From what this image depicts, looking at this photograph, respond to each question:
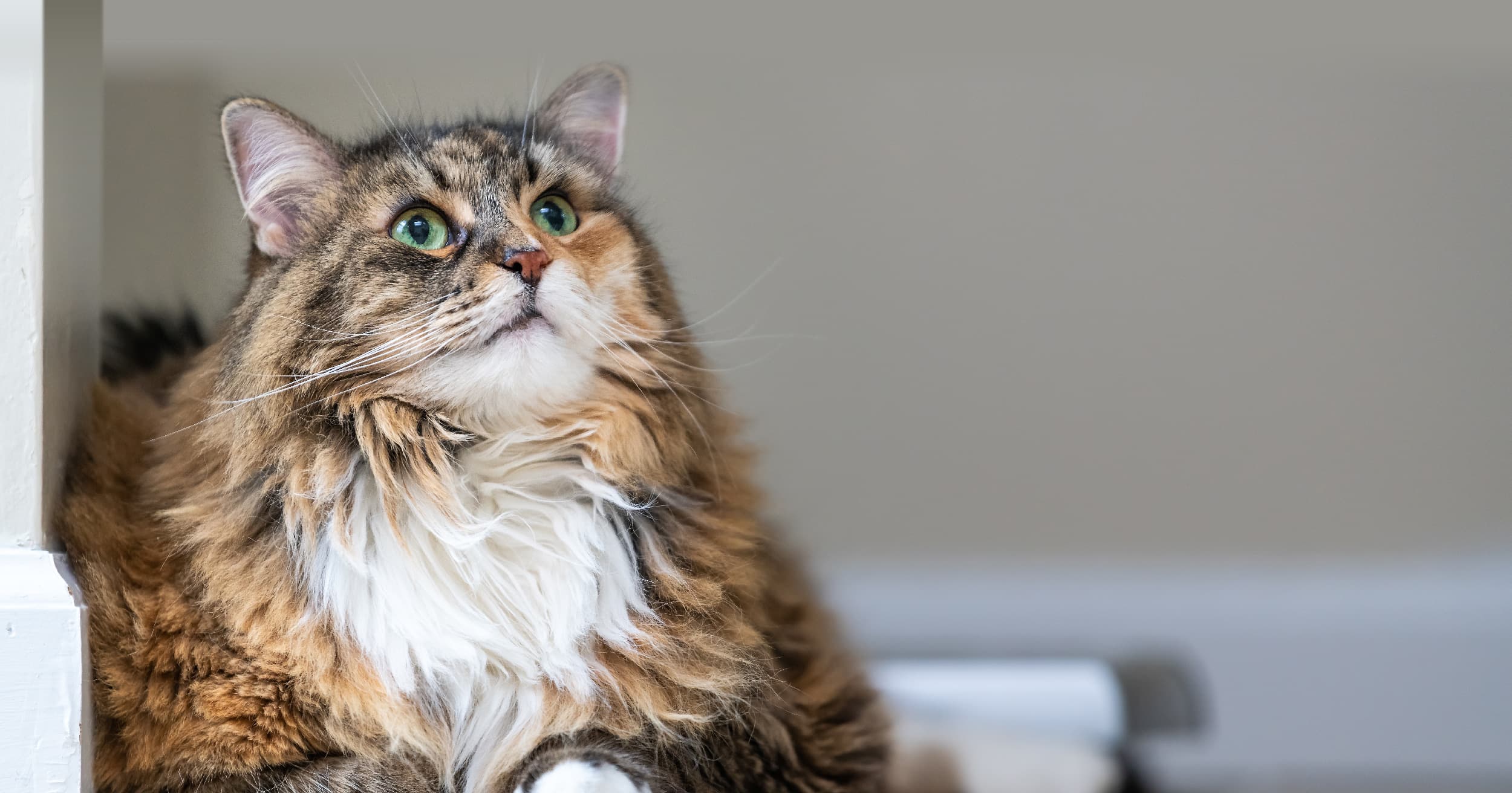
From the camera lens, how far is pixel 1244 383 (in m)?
3.12

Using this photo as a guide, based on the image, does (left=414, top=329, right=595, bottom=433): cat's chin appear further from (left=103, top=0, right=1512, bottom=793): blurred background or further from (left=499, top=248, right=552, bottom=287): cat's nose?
(left=103, top=0, right=1512, bottom=793): blurred background

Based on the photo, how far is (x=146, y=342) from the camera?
1.75 m

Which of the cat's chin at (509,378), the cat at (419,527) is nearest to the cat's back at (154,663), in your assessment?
the cat at (419,527)

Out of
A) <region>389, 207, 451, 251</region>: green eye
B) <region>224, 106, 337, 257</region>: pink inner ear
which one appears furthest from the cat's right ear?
<region>389, 207, 451, 251</region>: green eye

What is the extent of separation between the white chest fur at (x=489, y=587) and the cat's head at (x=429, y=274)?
96mm

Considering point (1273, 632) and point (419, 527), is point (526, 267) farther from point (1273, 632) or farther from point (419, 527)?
point (1273, 632)

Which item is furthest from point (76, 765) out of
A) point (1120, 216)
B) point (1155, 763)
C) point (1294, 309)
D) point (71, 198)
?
point (1294, 309)

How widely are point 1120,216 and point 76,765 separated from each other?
2790 mm

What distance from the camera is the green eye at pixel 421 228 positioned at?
1195 mm

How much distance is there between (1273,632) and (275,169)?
118 inches

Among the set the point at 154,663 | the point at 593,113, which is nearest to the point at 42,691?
the point at 154,663

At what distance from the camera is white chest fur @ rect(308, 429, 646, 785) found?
113 centimetres

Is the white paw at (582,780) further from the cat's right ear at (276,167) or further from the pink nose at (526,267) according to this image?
the cat's right ear at (276,167)

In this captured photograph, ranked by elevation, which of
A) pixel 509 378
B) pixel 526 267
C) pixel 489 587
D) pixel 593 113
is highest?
pixel 593 113
